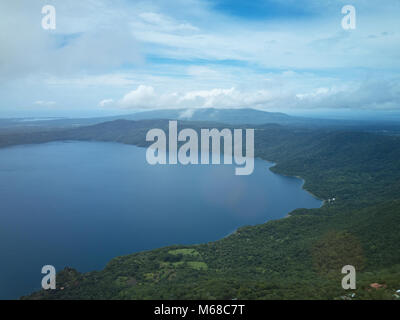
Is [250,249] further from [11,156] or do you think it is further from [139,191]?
[11,156]

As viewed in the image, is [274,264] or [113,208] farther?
[113,208]

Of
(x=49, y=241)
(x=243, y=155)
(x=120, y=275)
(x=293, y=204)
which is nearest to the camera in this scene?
(x=120, y=275)

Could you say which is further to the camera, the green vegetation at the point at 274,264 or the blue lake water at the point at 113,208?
the blue lake water at the point at 113,208

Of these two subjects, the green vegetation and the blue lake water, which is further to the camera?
the blue lake water

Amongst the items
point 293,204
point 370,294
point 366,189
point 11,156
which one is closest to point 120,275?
point 370,294

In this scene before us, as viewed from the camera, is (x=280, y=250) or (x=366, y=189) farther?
(x=366, y=189)
